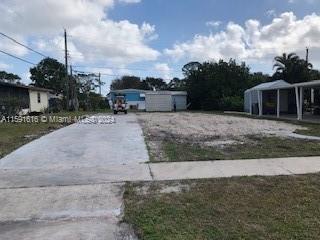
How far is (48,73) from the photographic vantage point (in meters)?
86.7

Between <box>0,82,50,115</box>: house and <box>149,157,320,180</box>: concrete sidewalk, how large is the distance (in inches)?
931

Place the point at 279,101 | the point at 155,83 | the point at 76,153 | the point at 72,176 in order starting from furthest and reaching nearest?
the point at 155,83
the point at 279,101
the point at 76,153
the point at 72,176

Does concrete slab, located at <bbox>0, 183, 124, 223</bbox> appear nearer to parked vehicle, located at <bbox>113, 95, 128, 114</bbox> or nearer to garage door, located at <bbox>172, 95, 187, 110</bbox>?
parked vehicle, located at <bbox>113, 95, 128, 114</bbox>

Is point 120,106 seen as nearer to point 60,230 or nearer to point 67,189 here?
point 67,189

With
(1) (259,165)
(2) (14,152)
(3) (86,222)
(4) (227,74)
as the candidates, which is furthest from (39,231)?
(4) (227,74)

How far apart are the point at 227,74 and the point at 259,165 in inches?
1768

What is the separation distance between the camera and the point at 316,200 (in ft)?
21.2

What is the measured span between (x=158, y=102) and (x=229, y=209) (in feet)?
170

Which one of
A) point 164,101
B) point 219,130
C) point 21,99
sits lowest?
point 219,130

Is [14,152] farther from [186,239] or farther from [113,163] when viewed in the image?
[186,239]

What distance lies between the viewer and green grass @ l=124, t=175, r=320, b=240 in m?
5.17

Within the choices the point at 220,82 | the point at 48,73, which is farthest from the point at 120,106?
the point at 48,73

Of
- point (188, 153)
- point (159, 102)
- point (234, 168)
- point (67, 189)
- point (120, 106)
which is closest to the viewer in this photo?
point (67, 189)

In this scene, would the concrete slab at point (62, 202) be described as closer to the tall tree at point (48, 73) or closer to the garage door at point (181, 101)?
the garage door at point (181, 101)
